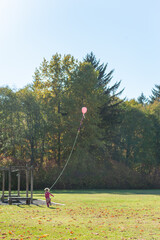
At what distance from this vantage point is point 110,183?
46.9m

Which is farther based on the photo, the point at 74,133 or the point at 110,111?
the point at 110,111

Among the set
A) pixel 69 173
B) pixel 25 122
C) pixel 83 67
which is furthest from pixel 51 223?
pixel 83 67

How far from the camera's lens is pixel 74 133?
48.3m

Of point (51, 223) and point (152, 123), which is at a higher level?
point (152, 123)

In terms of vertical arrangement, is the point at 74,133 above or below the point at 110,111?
below

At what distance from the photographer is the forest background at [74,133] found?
45.5 metres

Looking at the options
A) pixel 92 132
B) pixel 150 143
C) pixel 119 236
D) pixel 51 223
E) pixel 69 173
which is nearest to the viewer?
→ pixel 119 236

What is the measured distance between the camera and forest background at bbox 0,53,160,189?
45.5 metres

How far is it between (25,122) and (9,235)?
38.7m

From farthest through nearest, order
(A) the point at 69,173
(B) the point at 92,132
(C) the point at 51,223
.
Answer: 1. (B) the point at 92,132
2. (A) the point at 69,173
3. (C) the point at 51,223

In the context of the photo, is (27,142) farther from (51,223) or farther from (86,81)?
(51,223)

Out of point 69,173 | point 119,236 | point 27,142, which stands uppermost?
point 27,142

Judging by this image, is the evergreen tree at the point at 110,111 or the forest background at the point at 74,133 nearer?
the forest background at the point at 74,133

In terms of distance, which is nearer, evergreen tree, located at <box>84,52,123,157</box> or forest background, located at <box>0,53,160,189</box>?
forest background, located at <box>0,53,160,189</box>
